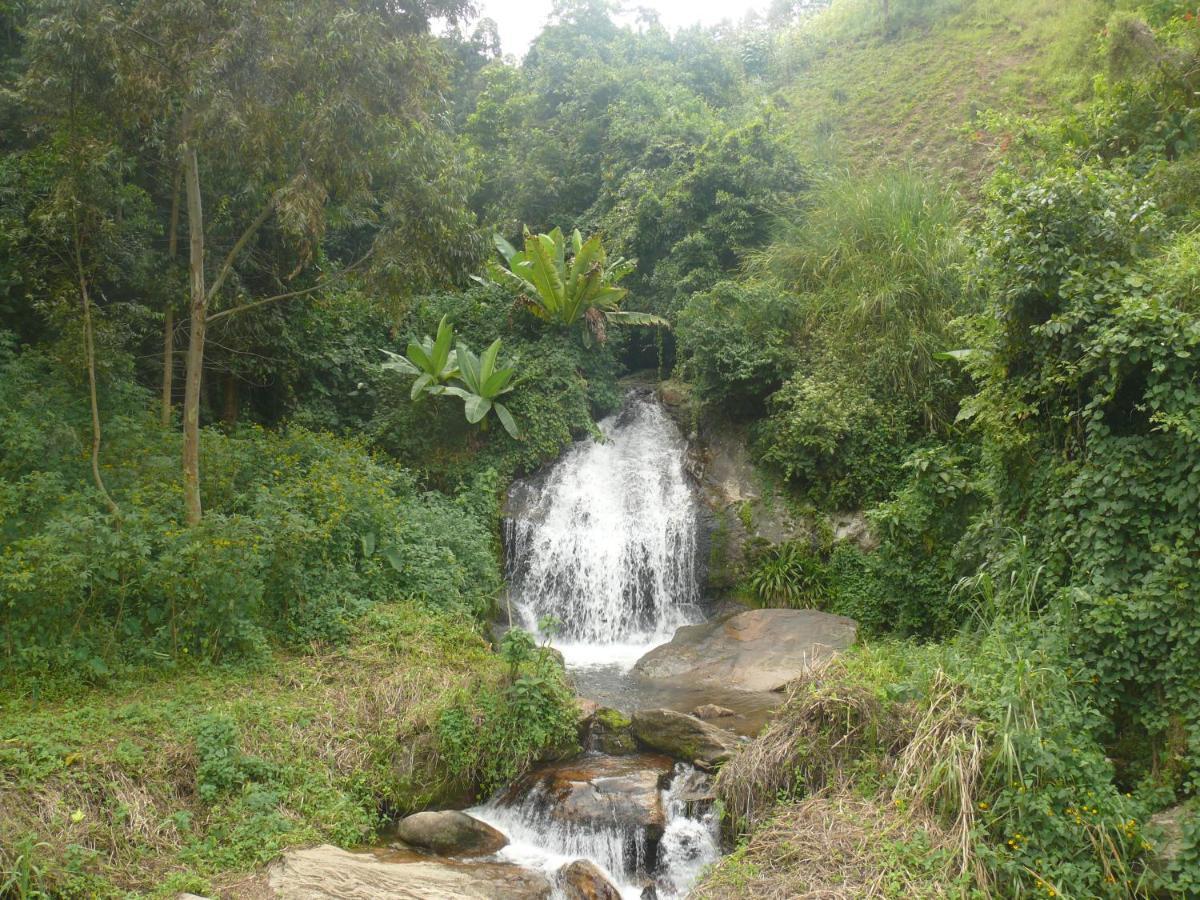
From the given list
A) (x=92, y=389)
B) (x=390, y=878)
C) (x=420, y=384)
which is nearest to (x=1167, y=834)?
(x=390, y=878)

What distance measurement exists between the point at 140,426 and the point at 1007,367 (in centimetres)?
973

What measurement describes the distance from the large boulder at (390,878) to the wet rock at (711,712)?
2.89 m

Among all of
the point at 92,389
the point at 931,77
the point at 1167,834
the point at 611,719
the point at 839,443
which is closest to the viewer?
the point at 1167,834

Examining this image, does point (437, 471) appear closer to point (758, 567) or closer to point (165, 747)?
point (758, 567)

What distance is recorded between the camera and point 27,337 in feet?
38.1

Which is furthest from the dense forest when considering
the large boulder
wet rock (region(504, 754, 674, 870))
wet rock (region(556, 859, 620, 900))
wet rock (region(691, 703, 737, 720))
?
wet rock (region(691, 703, 737, 720))

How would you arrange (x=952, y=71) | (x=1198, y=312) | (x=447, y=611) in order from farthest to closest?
(x=952, y=71) → (x=447, y=611) → (x=1198, y=312)

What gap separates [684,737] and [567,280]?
30.5 ft

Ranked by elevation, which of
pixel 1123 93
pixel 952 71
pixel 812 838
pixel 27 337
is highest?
pixel 952 71

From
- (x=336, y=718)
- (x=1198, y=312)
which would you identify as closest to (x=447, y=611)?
(x=336, y=718)

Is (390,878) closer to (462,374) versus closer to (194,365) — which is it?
(194,365)

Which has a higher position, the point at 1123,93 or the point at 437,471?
the point at 1123,93

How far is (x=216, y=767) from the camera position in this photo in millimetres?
6367

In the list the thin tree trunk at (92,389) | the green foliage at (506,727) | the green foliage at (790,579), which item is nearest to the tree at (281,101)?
the thin tree trunk at (92,389)
